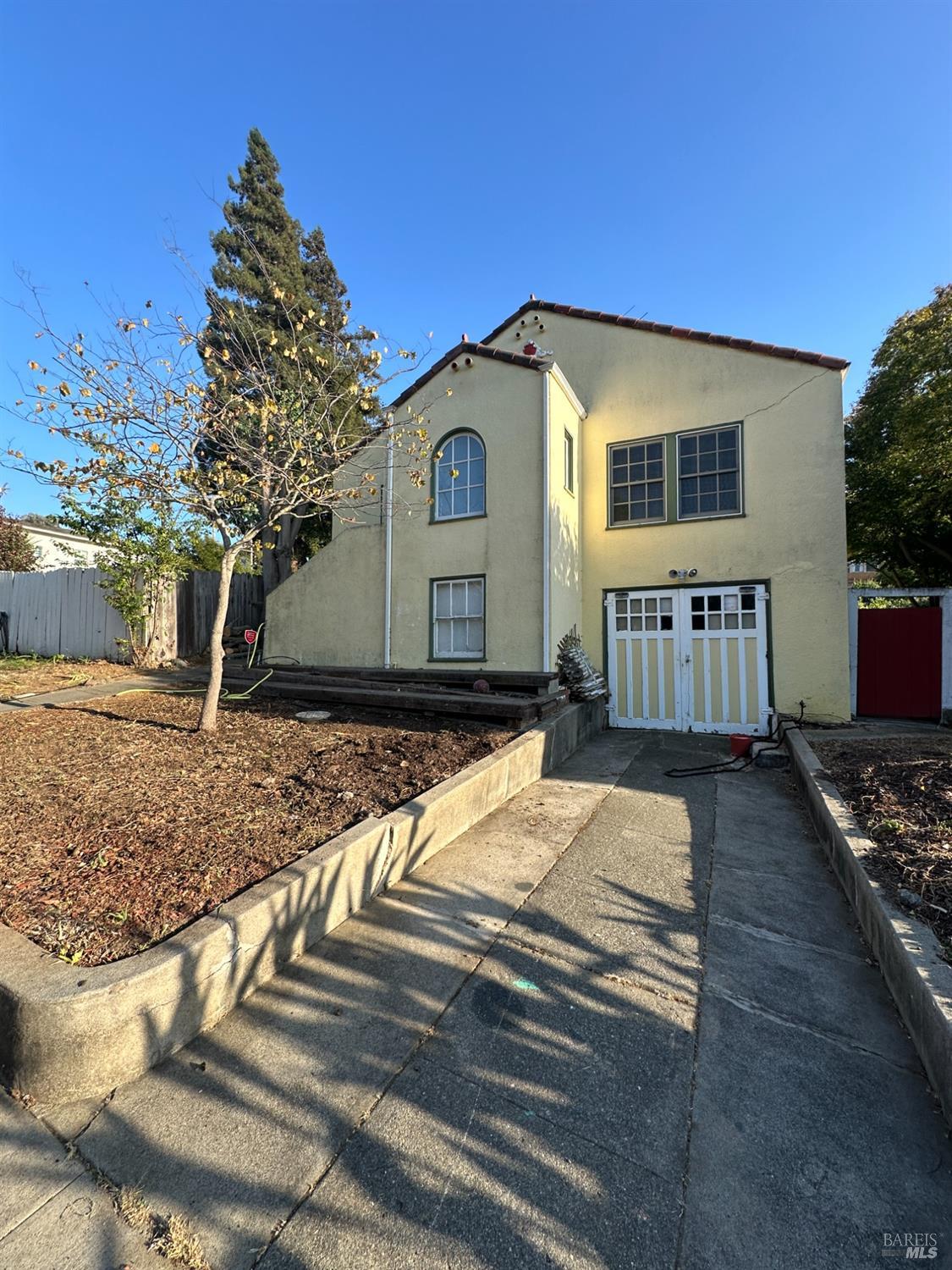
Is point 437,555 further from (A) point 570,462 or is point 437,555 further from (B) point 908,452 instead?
(B) point 908,452

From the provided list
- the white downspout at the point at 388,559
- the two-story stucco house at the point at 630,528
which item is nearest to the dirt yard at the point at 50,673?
the two-story stucco house at the point at 630,528

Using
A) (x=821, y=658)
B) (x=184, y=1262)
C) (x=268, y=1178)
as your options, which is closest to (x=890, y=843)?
(x=268, y=1178)

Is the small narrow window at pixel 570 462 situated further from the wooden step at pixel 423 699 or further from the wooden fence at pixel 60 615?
the wooden fence at pixel 60 615

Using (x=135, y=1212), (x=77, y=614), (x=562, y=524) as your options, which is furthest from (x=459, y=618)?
(x=77, y=614)

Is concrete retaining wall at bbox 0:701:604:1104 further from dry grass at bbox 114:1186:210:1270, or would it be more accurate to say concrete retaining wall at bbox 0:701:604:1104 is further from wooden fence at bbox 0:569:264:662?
wooden fence at bbox 0:569:264:662

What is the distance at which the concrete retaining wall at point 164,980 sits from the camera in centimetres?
186

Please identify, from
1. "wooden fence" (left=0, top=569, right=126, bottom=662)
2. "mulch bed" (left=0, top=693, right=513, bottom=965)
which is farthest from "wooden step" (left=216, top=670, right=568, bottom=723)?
"wooden fence" (left=0, top=569, right=126, bottom=662)

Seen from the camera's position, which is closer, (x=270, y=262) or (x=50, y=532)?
(x=270, y=262)

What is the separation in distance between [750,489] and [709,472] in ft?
2.48

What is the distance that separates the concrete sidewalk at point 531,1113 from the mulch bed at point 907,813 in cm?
42

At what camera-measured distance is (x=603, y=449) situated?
10.1 metres

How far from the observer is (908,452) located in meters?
12.4

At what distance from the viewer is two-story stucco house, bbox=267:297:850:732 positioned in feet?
27.8

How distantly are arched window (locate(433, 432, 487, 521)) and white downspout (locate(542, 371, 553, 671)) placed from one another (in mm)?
1252
